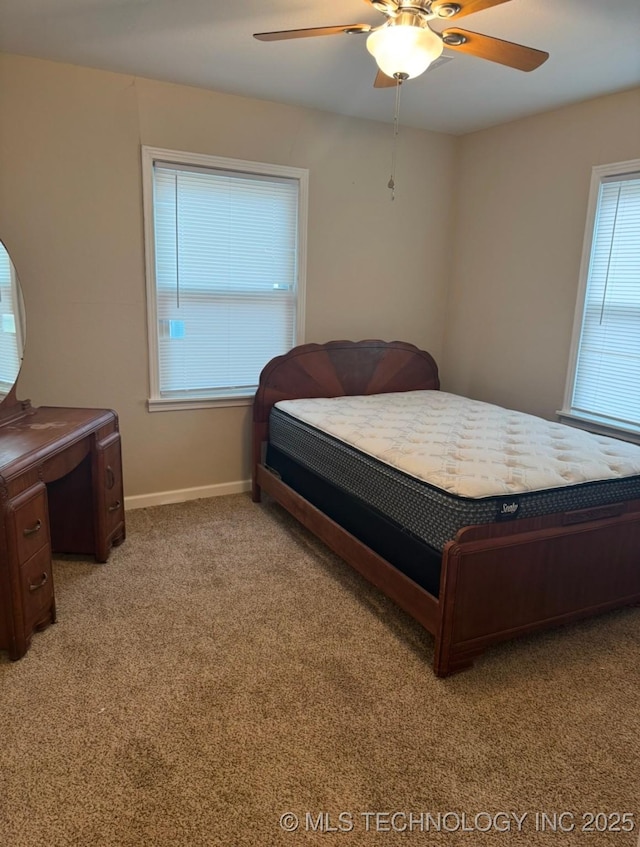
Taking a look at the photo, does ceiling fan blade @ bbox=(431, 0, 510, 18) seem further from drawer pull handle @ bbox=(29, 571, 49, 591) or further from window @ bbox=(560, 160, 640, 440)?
drawer pull handle @ bbox=(29, 571, 49, 591)

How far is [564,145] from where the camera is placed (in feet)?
11.0

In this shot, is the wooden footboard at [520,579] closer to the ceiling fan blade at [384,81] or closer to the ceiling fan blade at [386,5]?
the ceiling fan blade at [386,5]

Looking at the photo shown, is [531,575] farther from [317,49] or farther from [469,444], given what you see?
[317,49]

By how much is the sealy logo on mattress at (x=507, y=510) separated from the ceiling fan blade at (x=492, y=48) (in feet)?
5.04

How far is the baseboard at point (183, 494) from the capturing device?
357cm

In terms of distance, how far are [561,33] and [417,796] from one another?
2.92 metres

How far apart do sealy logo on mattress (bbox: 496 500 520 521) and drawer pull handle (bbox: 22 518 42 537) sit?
1728 millimetres

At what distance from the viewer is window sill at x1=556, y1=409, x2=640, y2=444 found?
10.2 feet

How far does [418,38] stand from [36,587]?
235cm

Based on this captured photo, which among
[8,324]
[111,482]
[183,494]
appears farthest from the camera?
[183,494]

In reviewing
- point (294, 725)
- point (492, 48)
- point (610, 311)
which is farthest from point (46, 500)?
point (610, 311)

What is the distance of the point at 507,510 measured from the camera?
6.55 feet

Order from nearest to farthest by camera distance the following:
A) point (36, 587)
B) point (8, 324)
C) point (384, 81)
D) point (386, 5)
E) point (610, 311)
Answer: point (386, 5)
point (36, 587)
point (384, 81)
point (8, 324)
point (610, 311)

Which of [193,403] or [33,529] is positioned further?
[193,403]
